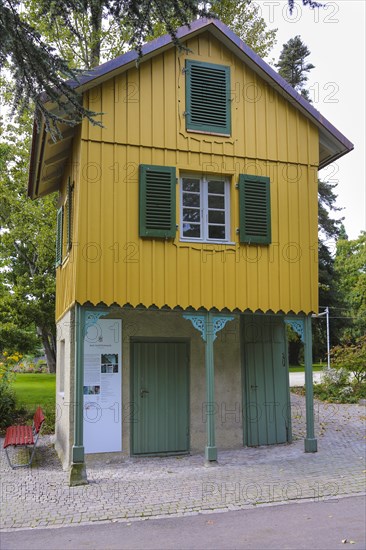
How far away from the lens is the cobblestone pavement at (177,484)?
25.1 feet

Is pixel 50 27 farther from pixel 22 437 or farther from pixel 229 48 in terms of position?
pixel 22 437

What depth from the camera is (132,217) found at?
10.6 metres

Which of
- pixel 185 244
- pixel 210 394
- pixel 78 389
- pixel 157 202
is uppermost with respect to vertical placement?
pixel 157 202

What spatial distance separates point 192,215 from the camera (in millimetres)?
→ 11234

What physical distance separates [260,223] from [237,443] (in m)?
4.60

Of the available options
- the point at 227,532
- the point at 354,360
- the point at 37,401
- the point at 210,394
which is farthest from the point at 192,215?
the point at 354,360

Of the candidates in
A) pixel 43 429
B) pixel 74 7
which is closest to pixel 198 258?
pixel 74 7

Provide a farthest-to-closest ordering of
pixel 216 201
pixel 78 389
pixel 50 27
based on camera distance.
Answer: pixel 216 201 < pixel 78 389 < pixel 50 27

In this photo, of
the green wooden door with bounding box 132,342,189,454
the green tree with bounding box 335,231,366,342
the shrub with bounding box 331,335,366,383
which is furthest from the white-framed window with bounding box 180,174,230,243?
the green tree with bounding box 335,231,366,342

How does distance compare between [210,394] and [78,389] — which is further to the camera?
[210,394]

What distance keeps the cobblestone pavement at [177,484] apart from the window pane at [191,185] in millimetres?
5217

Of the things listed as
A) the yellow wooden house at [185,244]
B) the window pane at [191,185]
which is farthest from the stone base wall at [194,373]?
the window pane at [191,185]

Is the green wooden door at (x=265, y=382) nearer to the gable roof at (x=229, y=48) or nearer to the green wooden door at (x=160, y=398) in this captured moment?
the green wooden door at (x=160, y=398)

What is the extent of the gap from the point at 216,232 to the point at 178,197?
3.34 feet
